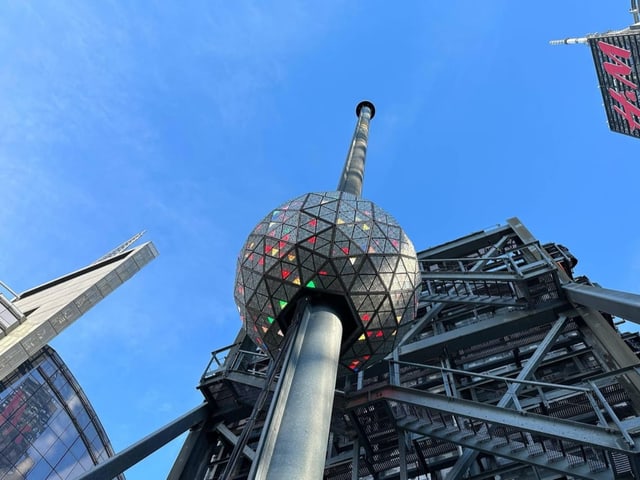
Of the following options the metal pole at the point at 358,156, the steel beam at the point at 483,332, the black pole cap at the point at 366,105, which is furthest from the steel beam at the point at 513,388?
the black pole cap at the point at 366,105

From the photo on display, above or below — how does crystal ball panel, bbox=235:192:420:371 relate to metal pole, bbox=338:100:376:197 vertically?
below

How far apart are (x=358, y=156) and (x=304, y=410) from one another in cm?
1708

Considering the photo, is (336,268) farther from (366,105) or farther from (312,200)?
(366,105)

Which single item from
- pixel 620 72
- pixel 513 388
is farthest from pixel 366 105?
pixel 620 72

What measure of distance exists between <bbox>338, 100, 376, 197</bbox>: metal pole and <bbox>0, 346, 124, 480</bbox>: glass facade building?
26.2 meters

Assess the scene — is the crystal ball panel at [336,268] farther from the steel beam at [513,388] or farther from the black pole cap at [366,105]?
the black pole cap at [366,105]

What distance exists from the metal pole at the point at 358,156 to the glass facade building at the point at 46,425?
2616 centimetres

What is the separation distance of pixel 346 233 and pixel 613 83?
84769 mm

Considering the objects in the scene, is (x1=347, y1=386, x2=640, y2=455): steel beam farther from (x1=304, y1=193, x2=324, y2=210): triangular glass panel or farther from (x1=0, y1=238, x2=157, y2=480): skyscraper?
(x1=0, y1=238, x2=157, y2=480): skyscraper

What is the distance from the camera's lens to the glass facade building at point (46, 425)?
2800cm

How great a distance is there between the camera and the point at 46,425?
32.2 metres

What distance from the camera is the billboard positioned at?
61.3 meters

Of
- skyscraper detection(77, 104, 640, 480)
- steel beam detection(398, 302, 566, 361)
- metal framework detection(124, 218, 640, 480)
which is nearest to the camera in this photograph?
skyscraper detection(77, 104, 640, 480)

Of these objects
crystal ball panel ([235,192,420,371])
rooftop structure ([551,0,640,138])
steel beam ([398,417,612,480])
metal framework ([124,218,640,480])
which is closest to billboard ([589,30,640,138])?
rooftop structure ([551,0,640,138])
